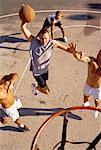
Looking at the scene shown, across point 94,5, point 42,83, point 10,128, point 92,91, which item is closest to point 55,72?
point 42,83

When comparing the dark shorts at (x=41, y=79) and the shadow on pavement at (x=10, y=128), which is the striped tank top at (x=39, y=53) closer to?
the dark shorts at (x=41, y=79)

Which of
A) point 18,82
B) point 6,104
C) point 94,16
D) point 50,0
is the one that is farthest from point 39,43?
point 50,0

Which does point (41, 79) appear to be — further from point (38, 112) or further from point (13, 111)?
point (13, 111)

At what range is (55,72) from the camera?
37.1 ft

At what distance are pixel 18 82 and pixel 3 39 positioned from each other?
2447 mm

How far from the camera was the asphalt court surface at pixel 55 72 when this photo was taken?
9.12 metres

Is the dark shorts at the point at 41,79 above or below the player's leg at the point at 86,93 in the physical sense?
above

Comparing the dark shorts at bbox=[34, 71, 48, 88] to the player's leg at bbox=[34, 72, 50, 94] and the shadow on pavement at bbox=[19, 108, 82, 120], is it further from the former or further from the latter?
the shadow on pavement at bbox=[19, 108, 82, 120]

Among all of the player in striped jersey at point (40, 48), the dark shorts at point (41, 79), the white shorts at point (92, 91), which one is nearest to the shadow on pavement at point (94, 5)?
the dark shorts at point (41, 79)

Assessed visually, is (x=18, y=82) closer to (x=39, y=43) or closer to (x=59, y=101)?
(x=59, y=101)

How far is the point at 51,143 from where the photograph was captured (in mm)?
8953

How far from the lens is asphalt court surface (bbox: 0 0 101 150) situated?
359 inches

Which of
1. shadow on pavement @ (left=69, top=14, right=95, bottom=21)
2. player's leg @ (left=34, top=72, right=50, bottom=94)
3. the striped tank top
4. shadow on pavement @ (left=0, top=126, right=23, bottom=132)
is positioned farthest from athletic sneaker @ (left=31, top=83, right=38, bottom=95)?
shadow on pavement @ (left=69, top=14, right=95, bottom=21)

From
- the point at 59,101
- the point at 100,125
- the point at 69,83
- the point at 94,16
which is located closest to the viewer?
the point at 100,125
